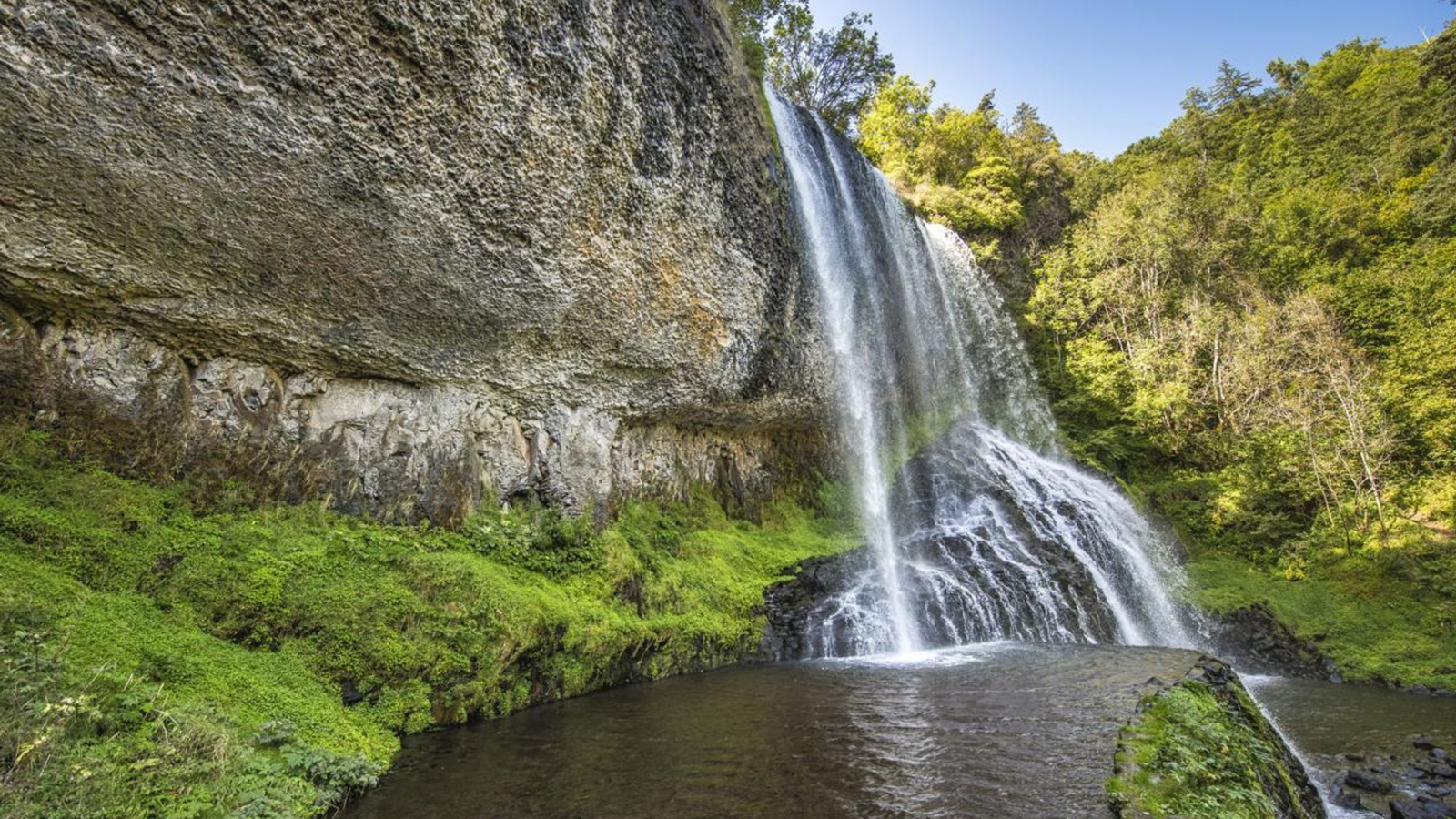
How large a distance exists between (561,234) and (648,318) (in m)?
2.35

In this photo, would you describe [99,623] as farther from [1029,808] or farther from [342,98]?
[1029,808]

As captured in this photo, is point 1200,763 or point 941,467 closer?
point 1200,763

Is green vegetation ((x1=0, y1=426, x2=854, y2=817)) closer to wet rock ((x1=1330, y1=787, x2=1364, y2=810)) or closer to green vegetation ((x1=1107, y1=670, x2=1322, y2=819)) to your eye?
green vegetation ((x1=1107, y1=670, x2=1322, y2=819))

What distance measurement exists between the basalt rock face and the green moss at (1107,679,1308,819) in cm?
851

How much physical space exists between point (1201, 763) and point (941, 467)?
1259 cm

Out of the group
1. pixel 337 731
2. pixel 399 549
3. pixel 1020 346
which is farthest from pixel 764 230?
pixel 1020 346

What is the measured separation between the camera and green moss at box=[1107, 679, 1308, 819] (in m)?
3.83

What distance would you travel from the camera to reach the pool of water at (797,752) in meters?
4.31

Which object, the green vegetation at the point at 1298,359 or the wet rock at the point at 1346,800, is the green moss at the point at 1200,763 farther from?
the green vegetation at the point at 1298,359

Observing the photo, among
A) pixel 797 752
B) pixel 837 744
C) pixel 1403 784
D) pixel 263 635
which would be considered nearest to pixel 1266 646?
pixel 1403 784

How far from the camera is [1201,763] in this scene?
4.32m

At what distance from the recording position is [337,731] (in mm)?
5168

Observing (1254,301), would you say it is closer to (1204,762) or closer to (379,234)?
(1204,762)

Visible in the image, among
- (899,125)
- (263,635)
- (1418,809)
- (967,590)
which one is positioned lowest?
(1418,809)
